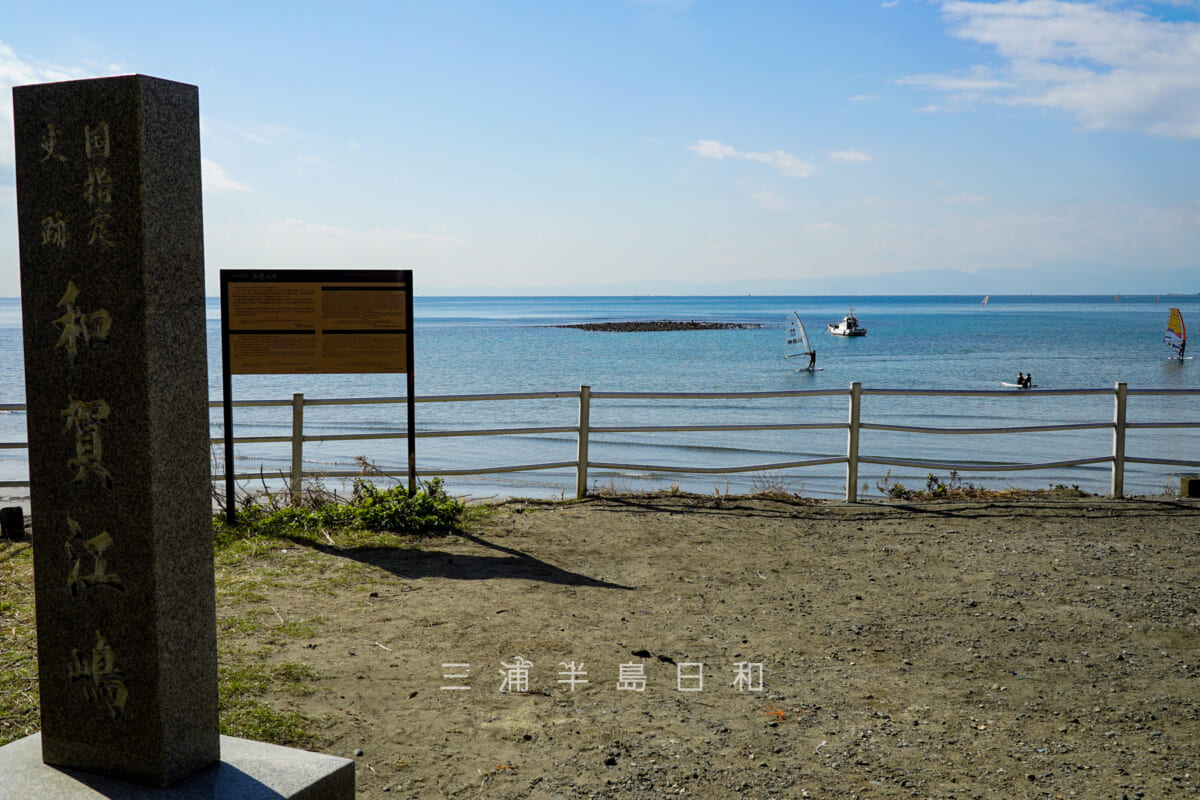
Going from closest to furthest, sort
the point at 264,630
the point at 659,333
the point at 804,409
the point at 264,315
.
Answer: the point at 264,630 → the point at 264,315 → the point at 804,409 → the point at 659,333

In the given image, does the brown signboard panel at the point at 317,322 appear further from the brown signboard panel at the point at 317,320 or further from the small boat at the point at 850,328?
the small boat at the point at 850,328

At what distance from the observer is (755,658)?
16.9ft

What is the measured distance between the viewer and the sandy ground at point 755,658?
3.81 m

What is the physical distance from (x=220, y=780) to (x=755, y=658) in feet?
10.1

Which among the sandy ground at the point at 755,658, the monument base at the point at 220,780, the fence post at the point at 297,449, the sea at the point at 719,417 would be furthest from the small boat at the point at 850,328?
the monument base at the point at 220,780

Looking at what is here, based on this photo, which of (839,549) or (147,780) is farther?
(839,549)

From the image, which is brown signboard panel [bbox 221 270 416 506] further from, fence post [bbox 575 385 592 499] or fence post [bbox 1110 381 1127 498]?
fence post [bbox 1110 381 1127 498]

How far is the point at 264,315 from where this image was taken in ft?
27.5

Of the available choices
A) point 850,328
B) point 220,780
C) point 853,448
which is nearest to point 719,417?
point 853,448

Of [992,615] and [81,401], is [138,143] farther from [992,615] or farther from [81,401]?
[992,615]

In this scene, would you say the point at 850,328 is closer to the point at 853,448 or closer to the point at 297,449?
the point at 853,448

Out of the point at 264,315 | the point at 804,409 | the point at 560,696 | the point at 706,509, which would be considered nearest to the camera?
the point at 560,696

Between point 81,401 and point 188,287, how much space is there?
522 mm

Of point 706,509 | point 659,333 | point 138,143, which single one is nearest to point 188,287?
point 138,143
